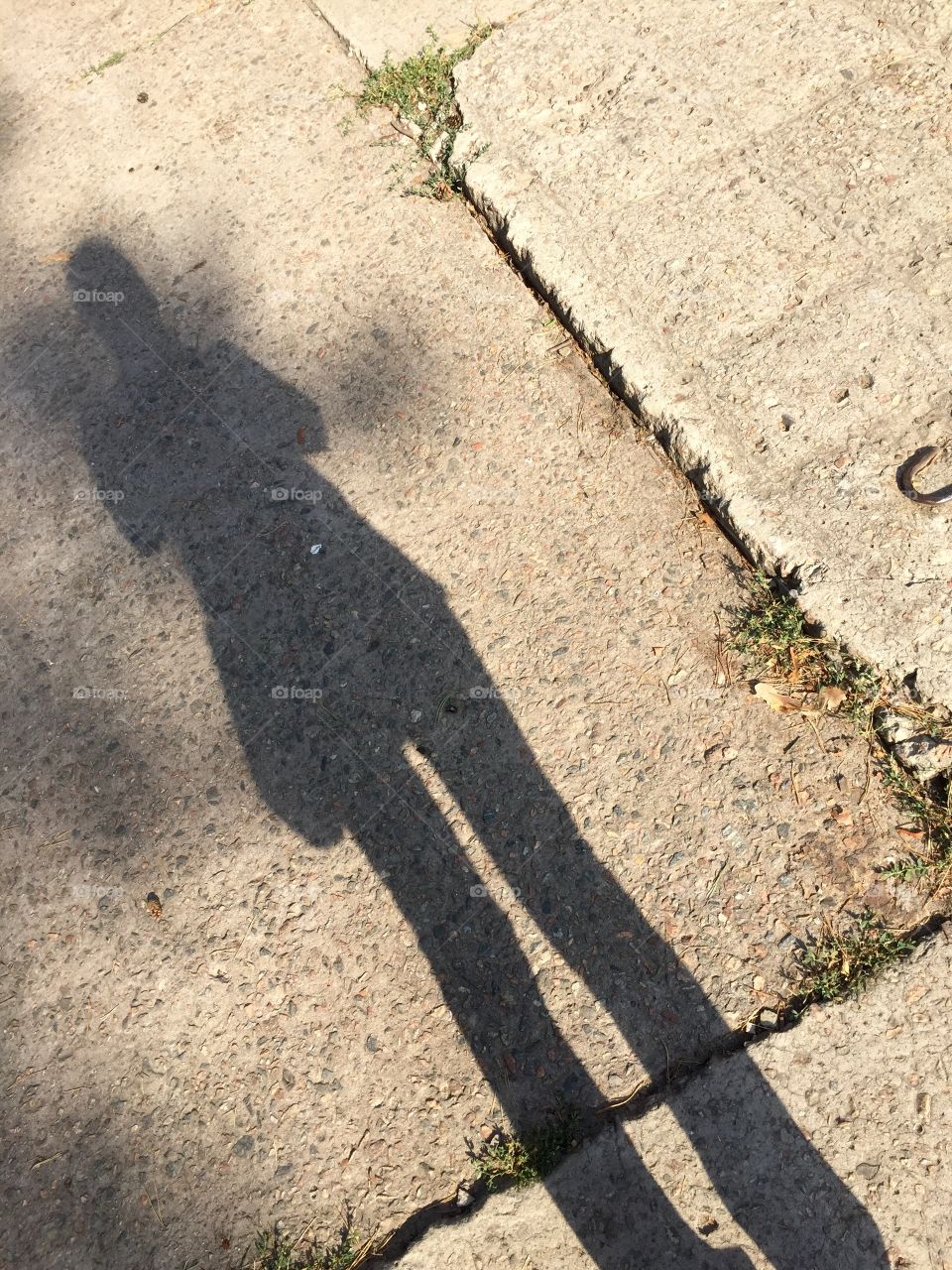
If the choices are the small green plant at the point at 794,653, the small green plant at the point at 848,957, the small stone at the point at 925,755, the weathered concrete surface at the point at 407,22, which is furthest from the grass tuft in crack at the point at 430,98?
the small green plant at the point at 848,957

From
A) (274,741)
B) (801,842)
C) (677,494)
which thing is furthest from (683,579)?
(274,741)

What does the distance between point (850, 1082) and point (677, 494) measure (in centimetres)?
181

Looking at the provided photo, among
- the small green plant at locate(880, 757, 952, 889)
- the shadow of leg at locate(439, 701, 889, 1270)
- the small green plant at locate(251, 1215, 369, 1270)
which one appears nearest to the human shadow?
the shadow of leg at locate(439, 701, 889, 1270)

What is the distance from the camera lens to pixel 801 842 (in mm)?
2680

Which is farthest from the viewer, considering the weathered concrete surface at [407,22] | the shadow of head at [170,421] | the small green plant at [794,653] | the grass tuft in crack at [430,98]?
the weathered concrete surface at [407,22]

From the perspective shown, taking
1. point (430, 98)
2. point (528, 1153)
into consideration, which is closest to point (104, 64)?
point (430, 98)

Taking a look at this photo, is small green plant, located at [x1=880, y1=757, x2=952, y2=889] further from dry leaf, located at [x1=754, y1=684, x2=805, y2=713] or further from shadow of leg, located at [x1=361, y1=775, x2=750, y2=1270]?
shadow of leg, located at [x1=361, y1=775, x2=750, y2=1270]

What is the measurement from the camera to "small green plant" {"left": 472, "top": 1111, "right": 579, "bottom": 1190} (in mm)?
2432

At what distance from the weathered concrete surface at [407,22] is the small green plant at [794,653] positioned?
113 inches

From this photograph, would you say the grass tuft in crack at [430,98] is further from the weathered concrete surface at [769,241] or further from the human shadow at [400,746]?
the human shadow at [400,746]

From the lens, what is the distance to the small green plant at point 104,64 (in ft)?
15.6

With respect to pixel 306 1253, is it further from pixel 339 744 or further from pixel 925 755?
pixel 925 755

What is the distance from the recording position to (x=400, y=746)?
9.87 ft

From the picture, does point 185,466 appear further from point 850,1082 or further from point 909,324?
point 850,1082
